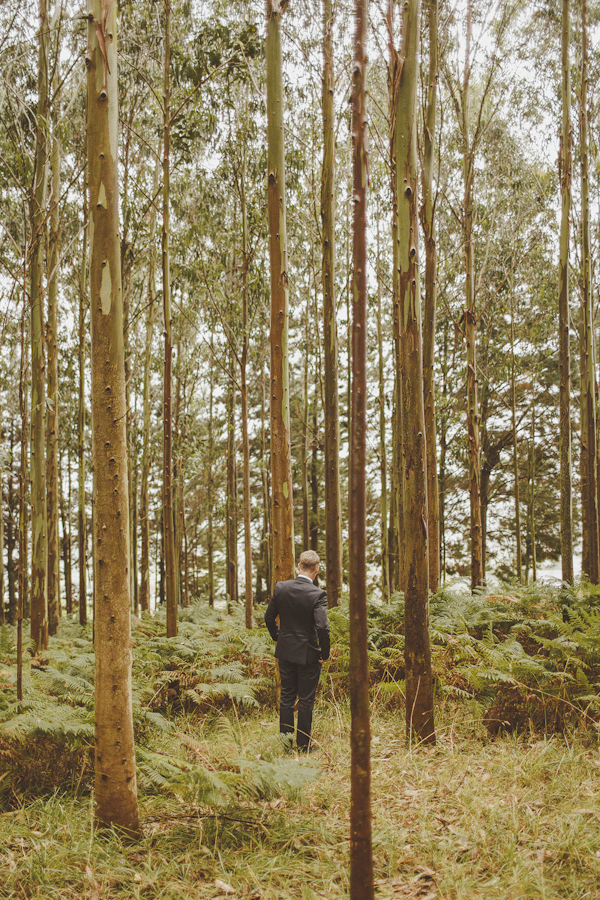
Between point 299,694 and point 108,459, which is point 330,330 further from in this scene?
point 108,459

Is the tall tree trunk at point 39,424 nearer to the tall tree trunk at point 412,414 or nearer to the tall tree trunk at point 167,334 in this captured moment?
the tall tree trunk at point 167,334

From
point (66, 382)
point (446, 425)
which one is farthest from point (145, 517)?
point (446, 425)

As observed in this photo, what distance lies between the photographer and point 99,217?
10.6ft

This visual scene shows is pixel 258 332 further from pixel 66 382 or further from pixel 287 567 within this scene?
pixel 287 567

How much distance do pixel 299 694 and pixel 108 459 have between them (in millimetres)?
2849

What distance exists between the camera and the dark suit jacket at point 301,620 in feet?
15.5

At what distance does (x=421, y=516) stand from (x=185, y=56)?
24.7 feet

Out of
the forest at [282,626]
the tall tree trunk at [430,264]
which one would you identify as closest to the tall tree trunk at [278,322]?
the forest at [282,626]

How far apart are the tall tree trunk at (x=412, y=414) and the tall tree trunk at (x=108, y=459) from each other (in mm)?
2307

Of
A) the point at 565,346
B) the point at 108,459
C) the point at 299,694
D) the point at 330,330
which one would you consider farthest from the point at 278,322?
the point at 565,346

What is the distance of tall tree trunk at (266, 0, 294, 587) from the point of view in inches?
209

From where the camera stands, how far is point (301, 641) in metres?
4.77

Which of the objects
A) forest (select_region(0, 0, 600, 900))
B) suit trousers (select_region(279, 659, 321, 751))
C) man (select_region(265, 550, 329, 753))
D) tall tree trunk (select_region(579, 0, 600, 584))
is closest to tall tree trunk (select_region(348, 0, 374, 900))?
forest (select_region(0, 0, 600, 900))

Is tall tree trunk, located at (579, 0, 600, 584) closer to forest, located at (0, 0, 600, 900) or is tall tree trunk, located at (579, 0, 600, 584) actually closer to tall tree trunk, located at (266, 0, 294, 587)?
forest, located at (0, 0, 600, 900)
